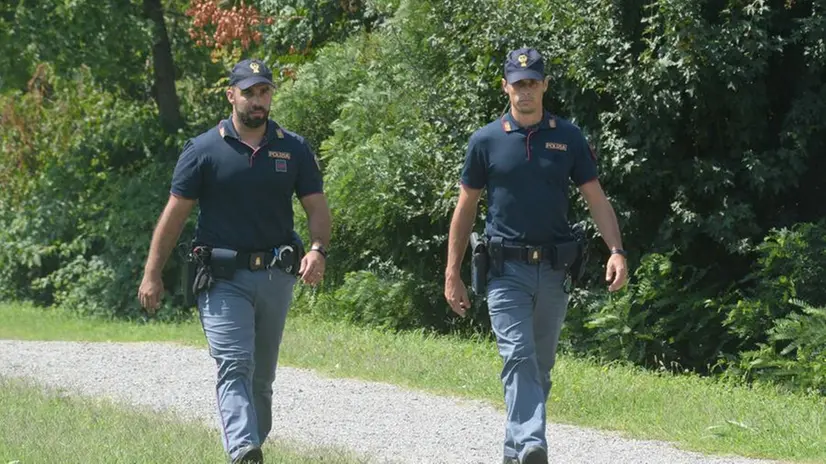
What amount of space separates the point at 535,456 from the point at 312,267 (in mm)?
1398

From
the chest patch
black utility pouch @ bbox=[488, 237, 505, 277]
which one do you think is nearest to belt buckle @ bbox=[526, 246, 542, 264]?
black utility pouch @ bbox=[488, 237, 505, 277]

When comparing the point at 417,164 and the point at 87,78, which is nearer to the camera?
the point at 417,164

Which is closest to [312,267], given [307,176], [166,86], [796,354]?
[307,176]

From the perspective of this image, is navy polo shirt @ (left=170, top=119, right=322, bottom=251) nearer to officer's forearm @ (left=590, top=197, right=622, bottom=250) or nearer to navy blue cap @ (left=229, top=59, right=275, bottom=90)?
navy blue cap @ (left=229, top=59, right=275, bottom=90)

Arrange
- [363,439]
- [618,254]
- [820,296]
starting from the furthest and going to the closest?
[820,296]
[363,439]
[618,254]

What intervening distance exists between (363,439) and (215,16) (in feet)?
38.4

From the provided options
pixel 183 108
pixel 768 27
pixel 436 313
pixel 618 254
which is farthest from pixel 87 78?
pixel 618 254

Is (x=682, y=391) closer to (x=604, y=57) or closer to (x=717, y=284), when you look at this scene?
(x=717, y=284)

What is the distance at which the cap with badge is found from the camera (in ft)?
22.5

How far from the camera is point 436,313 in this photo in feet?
52.6

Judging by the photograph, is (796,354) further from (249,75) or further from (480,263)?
(249,75)

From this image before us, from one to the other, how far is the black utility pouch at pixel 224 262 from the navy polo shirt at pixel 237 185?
48 mm

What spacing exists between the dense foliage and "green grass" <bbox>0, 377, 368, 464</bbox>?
5.24 meters

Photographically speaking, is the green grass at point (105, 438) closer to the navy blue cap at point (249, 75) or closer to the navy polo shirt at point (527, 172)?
the navy polo shirt at point (527, 172)
